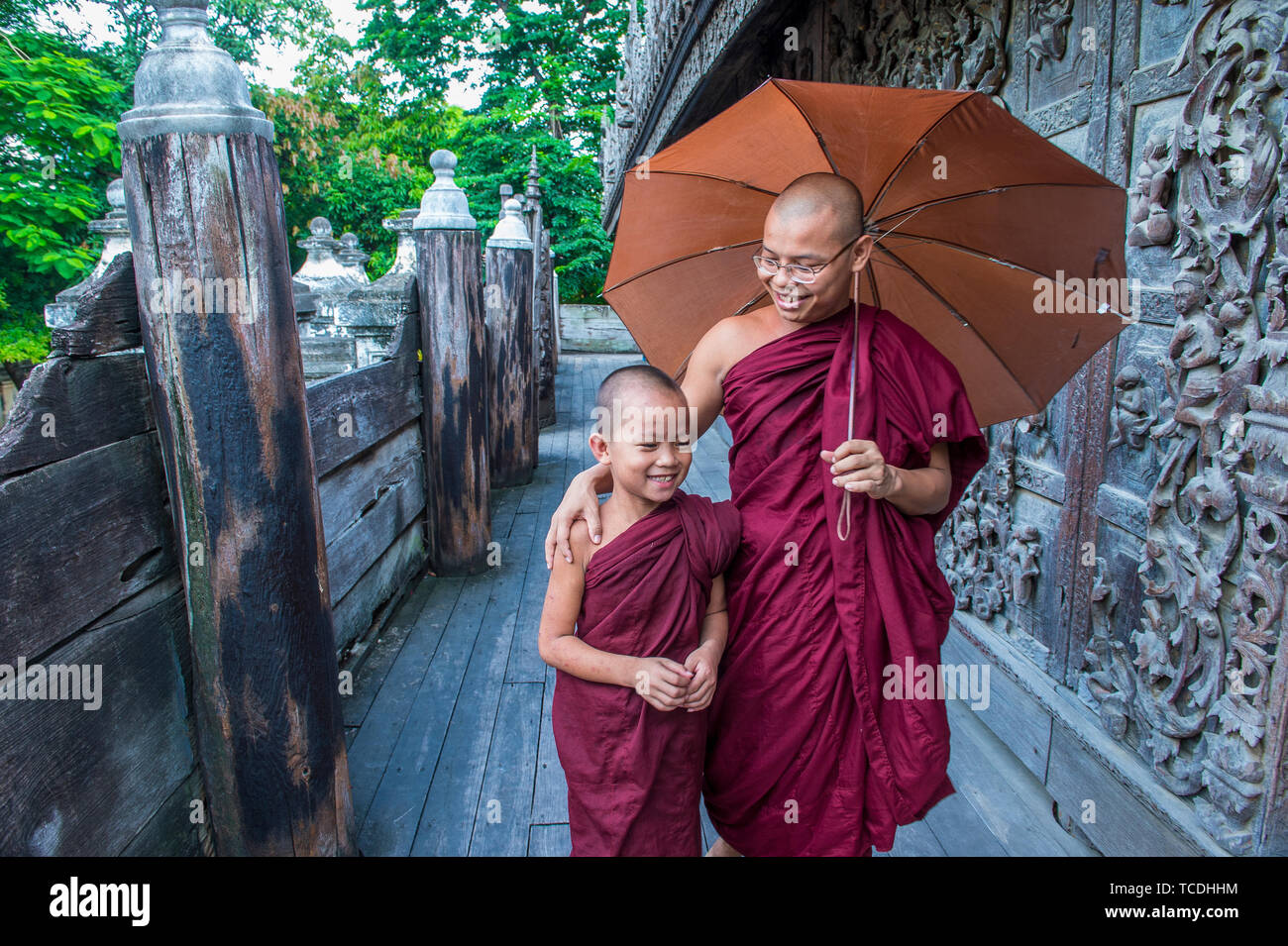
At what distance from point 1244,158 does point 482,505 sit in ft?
12.6

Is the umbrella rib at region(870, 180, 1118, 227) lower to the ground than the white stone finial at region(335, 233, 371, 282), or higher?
lower

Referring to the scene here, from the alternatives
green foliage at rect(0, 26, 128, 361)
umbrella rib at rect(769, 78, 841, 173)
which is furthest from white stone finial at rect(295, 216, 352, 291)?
umbrella rib at rect(769, 78, 841, 173)

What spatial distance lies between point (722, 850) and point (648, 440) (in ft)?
3.87

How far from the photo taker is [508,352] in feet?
22.1

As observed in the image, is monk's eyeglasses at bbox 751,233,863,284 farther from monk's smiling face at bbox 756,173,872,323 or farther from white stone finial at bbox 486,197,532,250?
white stone finial at bbox 486,197,532,250

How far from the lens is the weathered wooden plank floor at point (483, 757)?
98.7 inches

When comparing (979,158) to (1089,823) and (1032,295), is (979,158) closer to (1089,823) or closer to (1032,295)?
(1032,295)

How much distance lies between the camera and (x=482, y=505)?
4840mm

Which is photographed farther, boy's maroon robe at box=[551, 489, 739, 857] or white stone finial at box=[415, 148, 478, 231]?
white stone finial at box=[415, 148, 478, 231]

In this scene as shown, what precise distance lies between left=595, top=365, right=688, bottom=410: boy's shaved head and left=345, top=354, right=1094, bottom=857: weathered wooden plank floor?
1.46 meters

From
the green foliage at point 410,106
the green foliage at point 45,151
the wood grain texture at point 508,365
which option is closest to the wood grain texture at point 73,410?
the wood grain texture at point 508,365

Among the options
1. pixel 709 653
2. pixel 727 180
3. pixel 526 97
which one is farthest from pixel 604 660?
pixel 526 97

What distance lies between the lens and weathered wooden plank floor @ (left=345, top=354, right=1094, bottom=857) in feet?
8.23

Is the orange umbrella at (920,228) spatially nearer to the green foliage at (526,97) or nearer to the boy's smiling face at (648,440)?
the boy's smiling face at (648,440)
